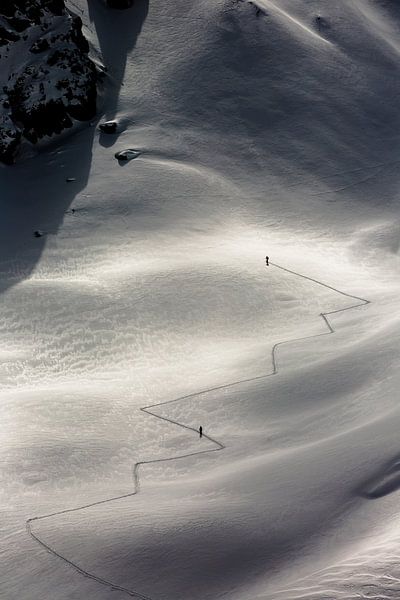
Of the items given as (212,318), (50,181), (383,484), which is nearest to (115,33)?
(50,181)

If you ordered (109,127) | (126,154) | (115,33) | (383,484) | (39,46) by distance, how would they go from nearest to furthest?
(383,484)
(126,154)
(109,127)
(39,46)
(115,33)

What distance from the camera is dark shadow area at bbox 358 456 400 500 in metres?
18.2

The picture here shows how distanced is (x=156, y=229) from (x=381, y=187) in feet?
39.4

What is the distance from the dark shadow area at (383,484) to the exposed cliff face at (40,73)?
111ft

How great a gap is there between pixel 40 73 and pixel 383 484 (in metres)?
37.5

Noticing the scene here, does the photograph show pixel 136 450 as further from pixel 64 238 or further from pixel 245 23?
pixel 245 23

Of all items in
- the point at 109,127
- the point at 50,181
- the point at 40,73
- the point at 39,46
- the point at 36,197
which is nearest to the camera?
the point at 36,197

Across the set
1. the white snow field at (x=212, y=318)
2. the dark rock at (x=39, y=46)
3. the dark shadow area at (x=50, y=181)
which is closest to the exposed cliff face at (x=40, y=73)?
the dark rock at (x=39, y=46)

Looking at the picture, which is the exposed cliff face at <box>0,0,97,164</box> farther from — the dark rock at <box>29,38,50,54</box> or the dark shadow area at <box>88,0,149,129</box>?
the dark shadow area at <box>88,0,149,129</box>

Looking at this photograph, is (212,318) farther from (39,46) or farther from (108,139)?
(39,46)

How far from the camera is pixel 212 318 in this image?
31281 mm

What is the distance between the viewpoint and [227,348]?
1141 inches

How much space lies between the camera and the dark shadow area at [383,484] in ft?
59.7

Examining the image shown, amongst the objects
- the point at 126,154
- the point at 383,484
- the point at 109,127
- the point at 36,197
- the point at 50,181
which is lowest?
the point at 36,197
